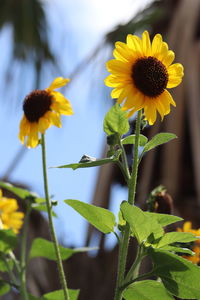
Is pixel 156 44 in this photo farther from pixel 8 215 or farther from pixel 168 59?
pixel 8 215

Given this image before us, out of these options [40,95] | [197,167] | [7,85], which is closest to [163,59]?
[40,95]

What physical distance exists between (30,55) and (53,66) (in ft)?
0.63

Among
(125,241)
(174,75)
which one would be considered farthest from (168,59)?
(125,241)

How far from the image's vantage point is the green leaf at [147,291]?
32 cm

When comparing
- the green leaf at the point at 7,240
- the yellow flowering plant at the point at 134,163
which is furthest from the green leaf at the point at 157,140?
the green leaf at the point at 7,240

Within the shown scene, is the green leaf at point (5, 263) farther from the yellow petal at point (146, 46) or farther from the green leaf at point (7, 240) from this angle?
the yellow petal at point (146, 46)

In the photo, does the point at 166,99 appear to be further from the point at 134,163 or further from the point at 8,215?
the point at 8,215

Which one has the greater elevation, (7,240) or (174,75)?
(174,75)

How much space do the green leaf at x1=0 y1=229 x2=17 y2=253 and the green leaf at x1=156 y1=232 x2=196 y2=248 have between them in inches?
4.6

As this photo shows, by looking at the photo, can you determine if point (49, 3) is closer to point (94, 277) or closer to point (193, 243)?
point (94, 277)

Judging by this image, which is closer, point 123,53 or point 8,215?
point 123,53

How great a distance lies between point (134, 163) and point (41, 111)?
0.10m

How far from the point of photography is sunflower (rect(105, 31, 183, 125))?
35 cm

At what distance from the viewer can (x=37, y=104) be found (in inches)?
15.6
